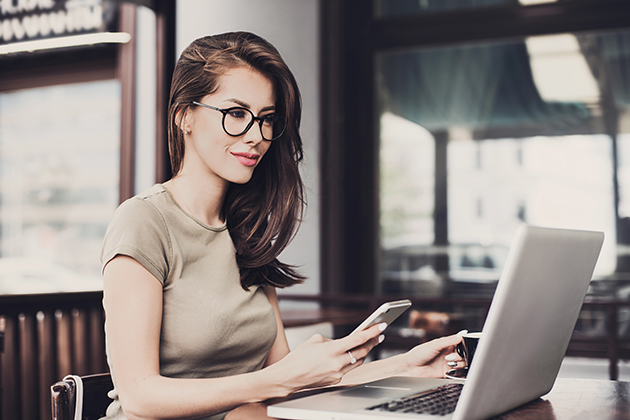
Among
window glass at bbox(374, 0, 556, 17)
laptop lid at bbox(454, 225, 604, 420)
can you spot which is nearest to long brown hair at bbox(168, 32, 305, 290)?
laptop lid at bbox(454, 225, 604, 420)

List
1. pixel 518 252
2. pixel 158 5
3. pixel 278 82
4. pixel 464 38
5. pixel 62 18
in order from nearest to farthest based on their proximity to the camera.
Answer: pixel 518 252, pixel 278 82, pixel 158 5, pixel 62 18, pixel 464 38

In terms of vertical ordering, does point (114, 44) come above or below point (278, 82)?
above

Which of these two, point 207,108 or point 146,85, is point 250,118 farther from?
point 146,85

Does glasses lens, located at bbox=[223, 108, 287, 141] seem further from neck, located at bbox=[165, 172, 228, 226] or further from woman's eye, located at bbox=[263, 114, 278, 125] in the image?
neck, located at bbox=[165, 172, 228, 226]

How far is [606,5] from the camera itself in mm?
3736

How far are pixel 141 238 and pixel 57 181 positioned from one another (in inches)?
129

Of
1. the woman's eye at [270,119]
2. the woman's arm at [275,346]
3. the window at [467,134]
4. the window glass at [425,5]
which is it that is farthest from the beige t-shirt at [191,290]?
the window glass at [425,5]

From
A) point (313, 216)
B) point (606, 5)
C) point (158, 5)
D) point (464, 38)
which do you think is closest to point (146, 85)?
point (158, 5)

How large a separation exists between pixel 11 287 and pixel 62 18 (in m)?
1.57

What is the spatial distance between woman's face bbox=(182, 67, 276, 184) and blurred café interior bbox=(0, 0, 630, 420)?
2.04 m

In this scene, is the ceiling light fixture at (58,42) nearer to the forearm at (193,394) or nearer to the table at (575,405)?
the forearm at (193,394)

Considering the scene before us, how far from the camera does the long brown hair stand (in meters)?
1.33

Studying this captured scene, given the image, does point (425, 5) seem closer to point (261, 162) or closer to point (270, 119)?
point (261, 162)

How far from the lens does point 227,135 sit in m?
1.29
